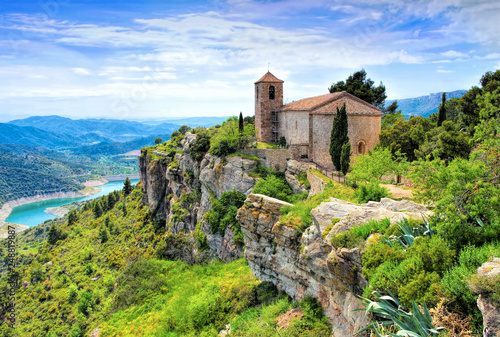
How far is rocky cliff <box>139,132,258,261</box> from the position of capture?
119 feet

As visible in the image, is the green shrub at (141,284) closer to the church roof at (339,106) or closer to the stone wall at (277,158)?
the stone wall at (277,158)

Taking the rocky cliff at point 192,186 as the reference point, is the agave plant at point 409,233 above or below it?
above

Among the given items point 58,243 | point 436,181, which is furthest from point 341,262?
point 58,243

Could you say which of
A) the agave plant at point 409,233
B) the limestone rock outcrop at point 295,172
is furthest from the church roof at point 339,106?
the agave plant at point 409,233

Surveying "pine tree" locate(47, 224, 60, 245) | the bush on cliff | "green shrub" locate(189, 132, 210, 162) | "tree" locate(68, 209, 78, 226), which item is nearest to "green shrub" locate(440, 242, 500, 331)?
the bush on cliff

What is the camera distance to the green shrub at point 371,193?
19531 millimetres

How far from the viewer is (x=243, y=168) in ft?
122

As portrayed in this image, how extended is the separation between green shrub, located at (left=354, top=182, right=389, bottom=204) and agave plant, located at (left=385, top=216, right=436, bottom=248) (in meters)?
8.28

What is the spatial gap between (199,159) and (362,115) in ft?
74.2

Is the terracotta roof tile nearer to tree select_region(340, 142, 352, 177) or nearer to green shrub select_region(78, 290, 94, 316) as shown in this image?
tree select_region(340, 142, 352, 177)

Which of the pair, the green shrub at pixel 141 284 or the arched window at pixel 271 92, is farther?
the arched window at pixel 271 92

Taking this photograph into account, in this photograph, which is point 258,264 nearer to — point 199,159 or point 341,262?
point 341,262

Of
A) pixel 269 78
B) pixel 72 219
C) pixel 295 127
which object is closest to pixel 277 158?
pixel 295 127

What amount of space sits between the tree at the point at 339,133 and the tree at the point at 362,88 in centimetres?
2381
